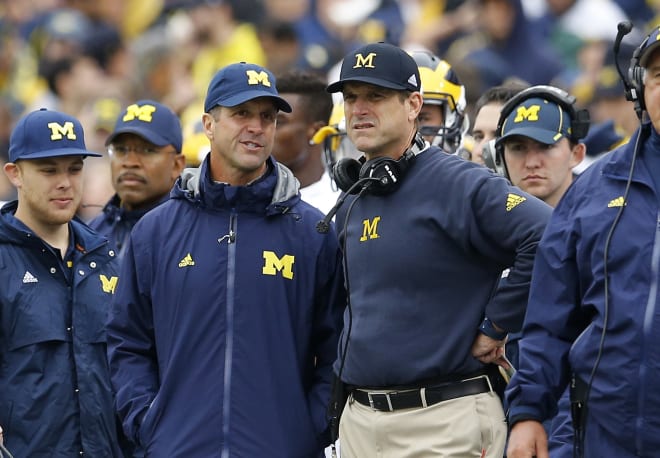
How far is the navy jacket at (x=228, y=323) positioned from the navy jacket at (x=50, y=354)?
1.58ft

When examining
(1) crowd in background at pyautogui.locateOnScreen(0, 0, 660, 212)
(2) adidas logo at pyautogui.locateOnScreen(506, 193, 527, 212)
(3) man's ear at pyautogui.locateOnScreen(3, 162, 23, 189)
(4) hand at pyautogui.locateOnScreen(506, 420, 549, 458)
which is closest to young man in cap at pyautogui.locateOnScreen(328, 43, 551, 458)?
Result: (2) adidas logo at pyautogui.locateOnScreen(506, 193, 527, 212)

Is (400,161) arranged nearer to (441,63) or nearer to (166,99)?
(441,63)

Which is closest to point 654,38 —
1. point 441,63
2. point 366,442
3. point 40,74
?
point 366,442

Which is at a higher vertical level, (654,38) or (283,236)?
(654,38)

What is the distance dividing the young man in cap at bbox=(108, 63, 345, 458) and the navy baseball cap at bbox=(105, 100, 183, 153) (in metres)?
1.76

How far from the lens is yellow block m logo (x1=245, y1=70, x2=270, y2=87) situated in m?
6.41

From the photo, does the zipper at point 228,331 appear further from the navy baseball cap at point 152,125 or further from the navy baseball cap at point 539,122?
the navy baseball cap at point 152,125

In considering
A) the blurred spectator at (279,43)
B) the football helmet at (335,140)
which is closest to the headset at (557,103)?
the football helmet at (335,140)

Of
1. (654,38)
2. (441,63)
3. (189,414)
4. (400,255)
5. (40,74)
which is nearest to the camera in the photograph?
(654,38)

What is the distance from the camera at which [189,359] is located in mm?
6203

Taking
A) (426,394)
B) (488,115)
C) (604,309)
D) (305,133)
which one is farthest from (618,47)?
(305,133)

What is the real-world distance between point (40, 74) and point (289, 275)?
36.5ft

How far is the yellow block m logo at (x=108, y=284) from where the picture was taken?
7.16 metres

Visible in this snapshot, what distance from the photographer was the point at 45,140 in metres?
7.14
